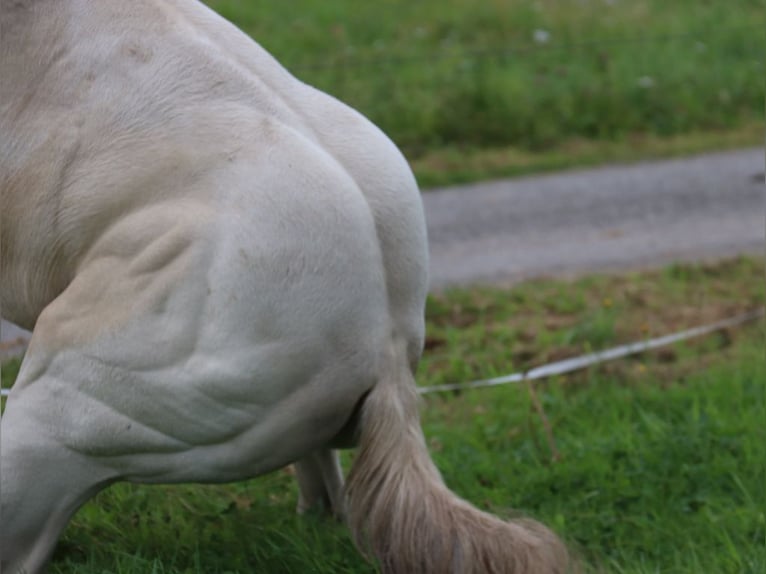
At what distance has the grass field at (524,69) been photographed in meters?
9.35

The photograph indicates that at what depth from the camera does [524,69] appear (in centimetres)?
991

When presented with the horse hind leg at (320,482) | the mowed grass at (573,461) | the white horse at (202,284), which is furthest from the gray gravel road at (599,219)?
the white horse at (202,284)

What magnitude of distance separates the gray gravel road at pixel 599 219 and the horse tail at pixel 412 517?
3.63 metres

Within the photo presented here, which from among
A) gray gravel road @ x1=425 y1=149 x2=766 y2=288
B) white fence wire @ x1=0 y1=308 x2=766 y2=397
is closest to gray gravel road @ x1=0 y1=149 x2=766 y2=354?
gray gravel road @ x1=425 y1=149 x2=766 y2=288

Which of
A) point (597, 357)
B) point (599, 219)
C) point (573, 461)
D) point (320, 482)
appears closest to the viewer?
point (320, 482)

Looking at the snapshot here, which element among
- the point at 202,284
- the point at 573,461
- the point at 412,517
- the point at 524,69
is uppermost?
the point at 202,284

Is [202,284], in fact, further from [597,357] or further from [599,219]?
[599,219]

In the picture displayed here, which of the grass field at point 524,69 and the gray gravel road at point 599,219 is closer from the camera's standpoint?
the gray gravel road at point 599,219

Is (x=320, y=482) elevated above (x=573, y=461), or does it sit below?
above

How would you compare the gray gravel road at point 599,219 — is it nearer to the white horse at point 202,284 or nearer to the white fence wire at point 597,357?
the white fence wire at point 597,357

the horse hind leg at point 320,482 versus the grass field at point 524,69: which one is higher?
the horse hind leg at point 320,482

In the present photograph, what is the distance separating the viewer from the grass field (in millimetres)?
9352

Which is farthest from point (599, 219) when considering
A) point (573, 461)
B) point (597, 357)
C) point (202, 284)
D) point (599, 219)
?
point (202, 284)

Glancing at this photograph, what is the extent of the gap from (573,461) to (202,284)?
1949 mm
